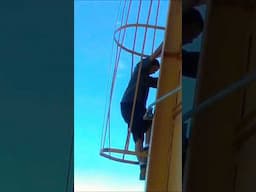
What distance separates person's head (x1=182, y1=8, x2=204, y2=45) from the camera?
0.33m

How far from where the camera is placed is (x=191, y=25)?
339 mm

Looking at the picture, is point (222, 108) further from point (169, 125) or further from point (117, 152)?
point (117, 152)

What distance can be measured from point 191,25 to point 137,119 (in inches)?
4.9

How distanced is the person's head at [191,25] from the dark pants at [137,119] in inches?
3.6

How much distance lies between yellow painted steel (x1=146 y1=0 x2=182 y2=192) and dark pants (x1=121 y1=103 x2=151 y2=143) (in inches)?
1.4

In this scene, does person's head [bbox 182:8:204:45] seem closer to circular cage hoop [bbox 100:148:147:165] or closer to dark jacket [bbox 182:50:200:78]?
dark jacket [bbox 182:50:200:78]

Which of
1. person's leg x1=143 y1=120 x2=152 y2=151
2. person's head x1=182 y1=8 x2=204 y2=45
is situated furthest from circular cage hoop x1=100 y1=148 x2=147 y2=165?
person's head x1=182 y1=8 x2=204 y2=45

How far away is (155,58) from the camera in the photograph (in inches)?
15.8

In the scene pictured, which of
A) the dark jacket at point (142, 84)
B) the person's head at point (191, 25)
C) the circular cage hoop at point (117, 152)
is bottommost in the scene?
the circular cage hoop at point (117, 152)

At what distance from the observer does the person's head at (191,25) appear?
33 centimetres

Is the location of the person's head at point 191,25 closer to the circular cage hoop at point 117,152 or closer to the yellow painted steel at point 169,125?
the yellow painted steel at point 169,125

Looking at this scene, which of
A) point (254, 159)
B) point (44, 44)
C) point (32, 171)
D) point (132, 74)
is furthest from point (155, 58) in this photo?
point (44, 44)

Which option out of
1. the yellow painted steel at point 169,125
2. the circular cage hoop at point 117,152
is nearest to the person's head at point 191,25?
the yellow painted steel at point 169,125

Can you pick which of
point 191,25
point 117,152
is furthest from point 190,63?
point 117,152
